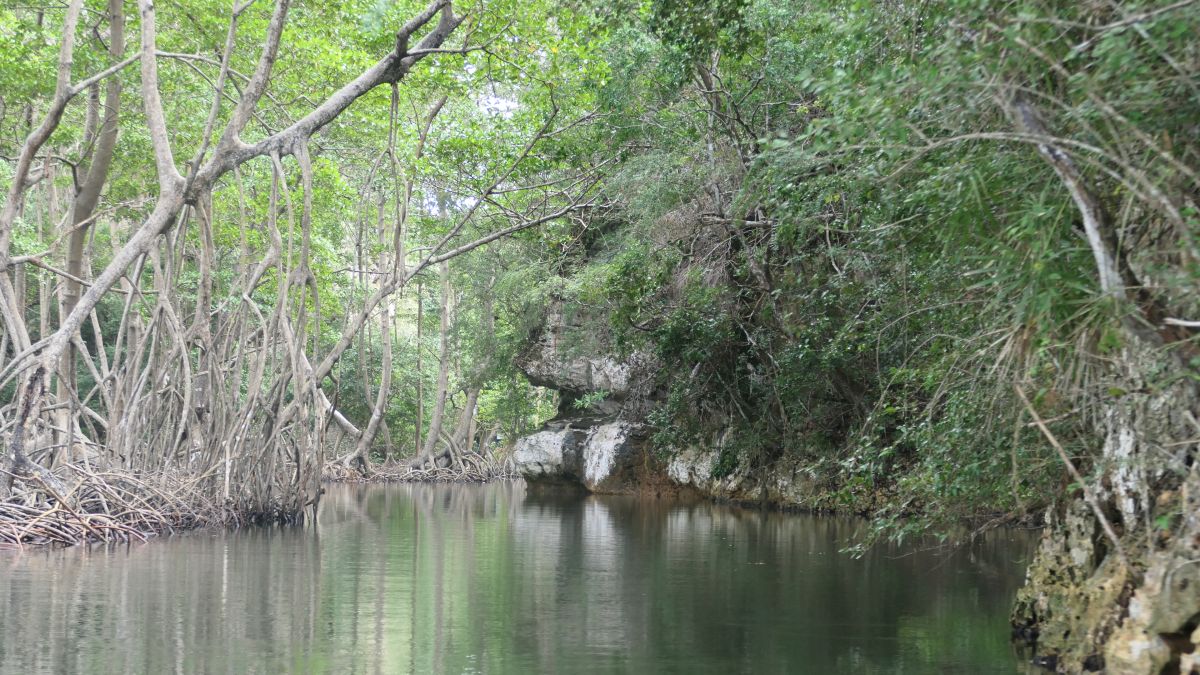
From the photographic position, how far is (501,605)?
820 centimetres

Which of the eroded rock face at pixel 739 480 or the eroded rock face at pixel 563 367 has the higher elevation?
the eroded rock face at pixel 563 367

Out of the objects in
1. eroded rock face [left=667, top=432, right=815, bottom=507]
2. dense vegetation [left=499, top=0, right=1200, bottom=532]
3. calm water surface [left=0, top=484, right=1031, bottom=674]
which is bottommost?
calm water surface [left=0, top=484, right=1031, bottom=674]

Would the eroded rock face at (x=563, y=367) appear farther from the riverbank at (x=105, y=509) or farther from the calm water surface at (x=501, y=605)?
the riverbank at (x=105, y=509)

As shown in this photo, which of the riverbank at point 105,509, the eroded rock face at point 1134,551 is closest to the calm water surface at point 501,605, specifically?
the riverbank at point 105,509

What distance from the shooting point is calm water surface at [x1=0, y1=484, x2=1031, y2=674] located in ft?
20.1

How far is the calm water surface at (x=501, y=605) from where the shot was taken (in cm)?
614

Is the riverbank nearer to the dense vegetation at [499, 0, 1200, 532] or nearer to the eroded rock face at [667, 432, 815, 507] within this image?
the dense vegetation at [499, 0, 1200, 532]

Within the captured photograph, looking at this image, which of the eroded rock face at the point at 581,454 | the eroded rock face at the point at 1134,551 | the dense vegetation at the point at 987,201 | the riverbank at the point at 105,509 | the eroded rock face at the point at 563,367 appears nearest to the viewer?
the dense vegetation at the point at 987,201

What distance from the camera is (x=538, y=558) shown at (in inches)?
452

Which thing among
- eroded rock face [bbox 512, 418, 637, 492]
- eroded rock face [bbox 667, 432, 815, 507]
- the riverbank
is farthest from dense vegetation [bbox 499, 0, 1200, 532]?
eroded rock face [bbox 512, 418, 637, 492]

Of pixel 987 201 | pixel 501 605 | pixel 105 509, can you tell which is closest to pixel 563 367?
pixel 105 509

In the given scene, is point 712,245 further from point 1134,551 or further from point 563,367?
point 1134,551

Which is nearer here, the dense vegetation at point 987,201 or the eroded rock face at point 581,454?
the dense vegetation at point 987,201

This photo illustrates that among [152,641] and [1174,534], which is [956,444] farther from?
[152,641]
